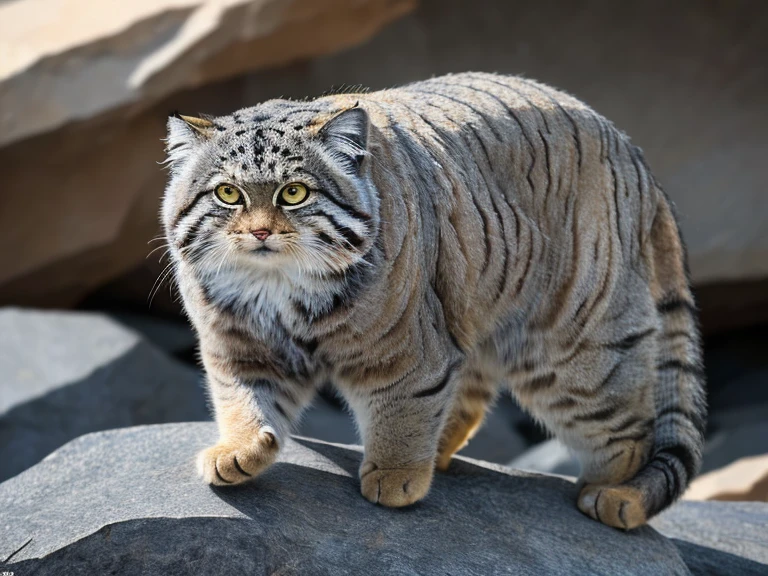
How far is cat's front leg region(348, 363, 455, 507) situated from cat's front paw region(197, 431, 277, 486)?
0.37 meters

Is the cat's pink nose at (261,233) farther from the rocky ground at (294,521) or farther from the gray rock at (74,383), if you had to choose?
the gray rock at (74,383)

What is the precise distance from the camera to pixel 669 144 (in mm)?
7891

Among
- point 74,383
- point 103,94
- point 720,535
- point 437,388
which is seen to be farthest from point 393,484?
point 103,94

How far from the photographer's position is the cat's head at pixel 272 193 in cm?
294

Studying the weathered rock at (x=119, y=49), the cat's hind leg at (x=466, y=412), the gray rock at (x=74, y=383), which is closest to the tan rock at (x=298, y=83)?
the weathered rock at (x=119, y=49)

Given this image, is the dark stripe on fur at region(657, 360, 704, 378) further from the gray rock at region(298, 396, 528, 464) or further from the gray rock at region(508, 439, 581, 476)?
the gray rock at region(298, 396, 528, 464)

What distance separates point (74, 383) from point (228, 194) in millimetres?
3642

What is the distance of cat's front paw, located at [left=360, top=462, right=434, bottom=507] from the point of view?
11.2 feet

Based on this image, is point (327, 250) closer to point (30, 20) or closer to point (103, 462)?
point (103, 462)

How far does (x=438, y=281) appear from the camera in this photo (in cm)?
345

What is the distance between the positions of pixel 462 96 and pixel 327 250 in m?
1.20

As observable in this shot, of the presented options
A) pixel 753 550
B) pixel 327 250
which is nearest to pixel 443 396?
pixel 327 250

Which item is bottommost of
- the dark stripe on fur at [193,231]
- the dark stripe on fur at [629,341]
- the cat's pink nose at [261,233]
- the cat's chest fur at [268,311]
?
the dark stripe on fur at [629,341]

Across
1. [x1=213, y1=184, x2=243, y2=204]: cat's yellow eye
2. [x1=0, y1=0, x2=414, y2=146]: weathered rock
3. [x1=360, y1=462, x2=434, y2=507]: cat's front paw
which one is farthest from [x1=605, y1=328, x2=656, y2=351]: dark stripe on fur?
[x1=0, y1=0, x2=414, y2=146]: weathered rock
